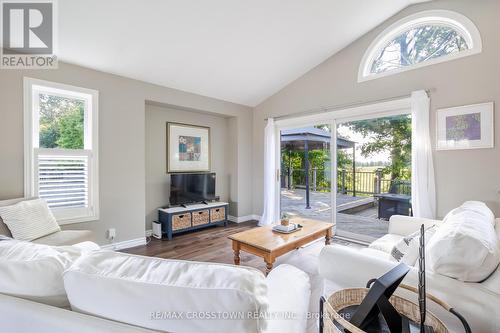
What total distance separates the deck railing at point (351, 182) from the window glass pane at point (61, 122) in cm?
342

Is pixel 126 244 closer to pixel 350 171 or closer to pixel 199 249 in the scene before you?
pixel 199 249

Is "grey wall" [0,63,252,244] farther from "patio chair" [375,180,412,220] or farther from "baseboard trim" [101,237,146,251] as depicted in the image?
"patio chair" [375,180,412,220]

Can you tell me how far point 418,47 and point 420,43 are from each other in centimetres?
5

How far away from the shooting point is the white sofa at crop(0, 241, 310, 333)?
0.66m

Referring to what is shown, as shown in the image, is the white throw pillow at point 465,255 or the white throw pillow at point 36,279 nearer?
the white throw pillow at point 36,279

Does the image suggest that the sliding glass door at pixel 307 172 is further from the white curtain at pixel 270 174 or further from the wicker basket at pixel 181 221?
the wicker basket at pixel 181 221

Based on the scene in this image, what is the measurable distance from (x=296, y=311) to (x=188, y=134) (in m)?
3.82

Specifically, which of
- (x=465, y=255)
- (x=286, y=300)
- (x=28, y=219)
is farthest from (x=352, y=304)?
(x=28, y=219)

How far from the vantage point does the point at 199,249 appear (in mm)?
3373

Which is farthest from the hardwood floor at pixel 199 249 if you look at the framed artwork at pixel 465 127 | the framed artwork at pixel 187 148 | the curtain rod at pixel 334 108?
the curtain rod at pixel 334 108

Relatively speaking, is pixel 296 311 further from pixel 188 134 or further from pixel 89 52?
pixel 188 134

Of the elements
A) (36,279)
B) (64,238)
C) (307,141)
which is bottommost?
(64,238)

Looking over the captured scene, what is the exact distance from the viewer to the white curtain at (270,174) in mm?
4680

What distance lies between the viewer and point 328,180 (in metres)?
4.12
